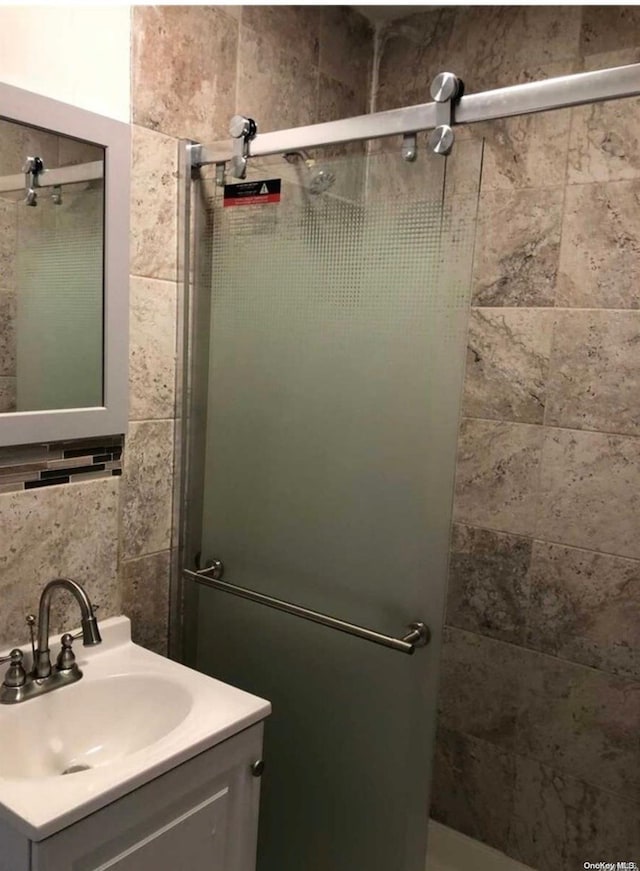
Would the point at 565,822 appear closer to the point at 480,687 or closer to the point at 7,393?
the point at 480,687

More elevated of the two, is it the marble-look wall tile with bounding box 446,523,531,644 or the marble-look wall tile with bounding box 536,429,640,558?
the marble-look wall tile with bounding box 536,429,640,558

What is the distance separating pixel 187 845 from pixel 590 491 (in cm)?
132

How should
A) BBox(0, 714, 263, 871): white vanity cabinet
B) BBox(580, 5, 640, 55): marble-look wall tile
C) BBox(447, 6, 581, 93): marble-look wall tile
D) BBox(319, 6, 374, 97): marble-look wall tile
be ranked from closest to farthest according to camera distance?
BBox(0, 714, 263, 871): white vanity cabinet → BBox(580, 5, 640, 55): marble-look wall tile → BBox(447, 6, 581, 93): marble-look wall tile → BBox(319, 6, 374, 97): marble-look wall tile

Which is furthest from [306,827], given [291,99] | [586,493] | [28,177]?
[291,99]

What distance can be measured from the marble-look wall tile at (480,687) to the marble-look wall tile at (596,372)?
733 millimetres

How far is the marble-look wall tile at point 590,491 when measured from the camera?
6.05 ft

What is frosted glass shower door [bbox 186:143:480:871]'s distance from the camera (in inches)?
53.2

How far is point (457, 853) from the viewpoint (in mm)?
2219

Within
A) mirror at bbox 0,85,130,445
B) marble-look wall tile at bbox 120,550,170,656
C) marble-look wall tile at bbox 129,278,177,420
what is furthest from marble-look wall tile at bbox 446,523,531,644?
mirror at bbox 0,85,130,445

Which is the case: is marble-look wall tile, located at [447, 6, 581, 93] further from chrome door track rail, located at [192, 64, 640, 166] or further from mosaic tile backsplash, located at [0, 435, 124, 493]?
mosaic tile backsplash, located at [0, 435, 124, 493]

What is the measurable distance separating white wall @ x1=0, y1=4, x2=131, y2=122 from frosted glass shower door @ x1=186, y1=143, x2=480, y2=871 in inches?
12.1

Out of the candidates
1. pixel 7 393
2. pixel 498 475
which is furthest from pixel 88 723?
pixel 498 475

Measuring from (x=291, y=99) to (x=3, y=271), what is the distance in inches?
42.1

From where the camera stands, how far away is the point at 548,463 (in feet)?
6.45
